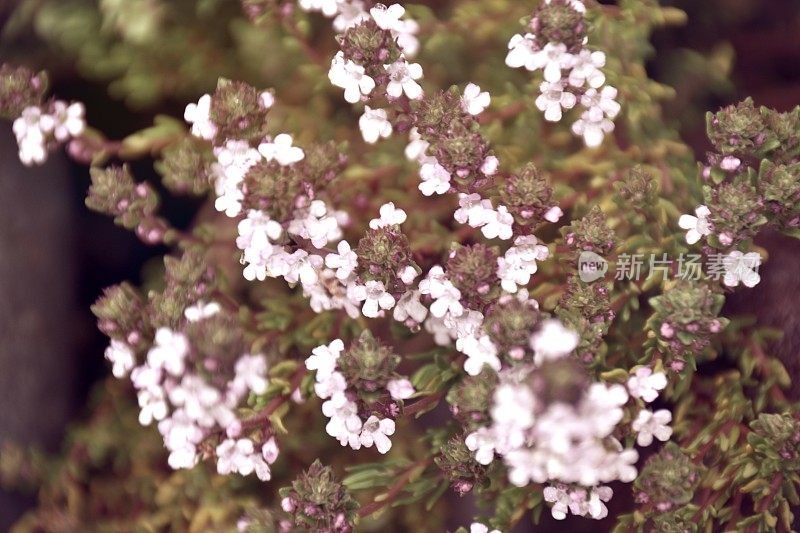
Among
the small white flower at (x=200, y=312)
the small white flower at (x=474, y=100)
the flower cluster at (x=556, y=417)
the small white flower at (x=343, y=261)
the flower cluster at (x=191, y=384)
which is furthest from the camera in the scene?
the small white flower at (x=474, y=100)

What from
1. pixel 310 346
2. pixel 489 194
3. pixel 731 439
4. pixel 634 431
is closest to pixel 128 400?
pixel 310 346

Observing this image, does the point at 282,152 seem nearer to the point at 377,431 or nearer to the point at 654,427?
the point at 377,431

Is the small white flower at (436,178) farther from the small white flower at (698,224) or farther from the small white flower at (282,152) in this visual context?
the small white flower at (698,224)

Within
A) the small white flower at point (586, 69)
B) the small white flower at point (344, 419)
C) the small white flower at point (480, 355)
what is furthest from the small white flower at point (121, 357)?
the small white flower at point (586, 69)

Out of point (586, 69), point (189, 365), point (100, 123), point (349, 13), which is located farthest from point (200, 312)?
point (100, 123)

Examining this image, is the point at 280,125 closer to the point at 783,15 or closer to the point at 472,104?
the point at 472,104

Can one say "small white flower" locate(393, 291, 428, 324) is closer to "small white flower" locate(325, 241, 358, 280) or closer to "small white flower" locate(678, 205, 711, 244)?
"small white flower" locate(325, 241, 358, 280)

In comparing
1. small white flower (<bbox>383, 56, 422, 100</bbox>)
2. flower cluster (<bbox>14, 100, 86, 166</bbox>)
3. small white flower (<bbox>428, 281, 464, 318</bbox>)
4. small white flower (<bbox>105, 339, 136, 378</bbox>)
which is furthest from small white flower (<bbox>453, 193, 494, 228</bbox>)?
flower cluster (<bbox>14, 100, 86, 166</bbox>)
